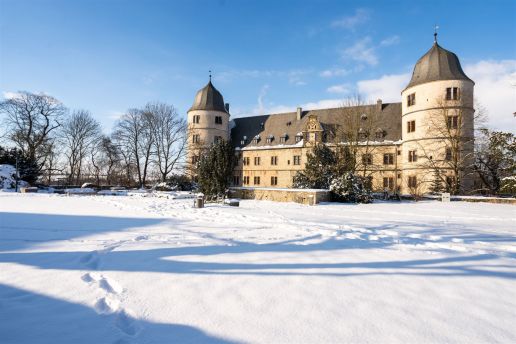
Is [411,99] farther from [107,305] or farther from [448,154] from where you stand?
[107,305]

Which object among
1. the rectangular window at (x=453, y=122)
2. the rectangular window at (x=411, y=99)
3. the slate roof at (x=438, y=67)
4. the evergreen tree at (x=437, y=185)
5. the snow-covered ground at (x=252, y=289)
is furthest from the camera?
the rectangular window at (x=411, y=99)

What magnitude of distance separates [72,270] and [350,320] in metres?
4.37

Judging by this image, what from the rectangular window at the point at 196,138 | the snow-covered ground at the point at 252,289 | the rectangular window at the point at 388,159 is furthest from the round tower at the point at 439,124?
the rectangular window at the point at 196,138

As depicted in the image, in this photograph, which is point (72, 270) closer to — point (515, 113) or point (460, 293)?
point (460, 293)

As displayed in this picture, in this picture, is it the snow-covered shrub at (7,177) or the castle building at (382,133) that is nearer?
the castle building at (382,133)

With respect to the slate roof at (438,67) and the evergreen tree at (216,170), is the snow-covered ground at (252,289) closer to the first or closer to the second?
the evergreen tree at (216,170)

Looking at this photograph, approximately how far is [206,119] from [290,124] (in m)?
13.1

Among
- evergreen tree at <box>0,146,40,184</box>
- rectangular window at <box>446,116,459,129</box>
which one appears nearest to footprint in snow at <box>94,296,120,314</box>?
rectangular window at <box>446,116,459,129</box>

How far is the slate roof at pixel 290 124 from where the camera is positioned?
120 ft

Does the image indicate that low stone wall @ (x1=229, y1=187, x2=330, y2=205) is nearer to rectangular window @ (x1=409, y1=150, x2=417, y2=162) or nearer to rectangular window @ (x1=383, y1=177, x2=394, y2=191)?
rectangular window @ (x1=409, y1=150, x2=417, y2=162)

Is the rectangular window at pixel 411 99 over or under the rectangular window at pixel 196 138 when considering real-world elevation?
over

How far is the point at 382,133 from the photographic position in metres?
36.0

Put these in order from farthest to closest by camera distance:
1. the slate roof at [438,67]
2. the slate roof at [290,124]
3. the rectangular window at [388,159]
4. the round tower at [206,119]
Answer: the round tower at [206,119]
the slate roof at [290,124]
the rectangular window at [388,159]
the slate roof at [438,67]

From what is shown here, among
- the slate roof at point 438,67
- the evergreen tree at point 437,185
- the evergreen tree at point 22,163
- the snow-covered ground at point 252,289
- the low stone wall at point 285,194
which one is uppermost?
the slate roof at point 438,67
